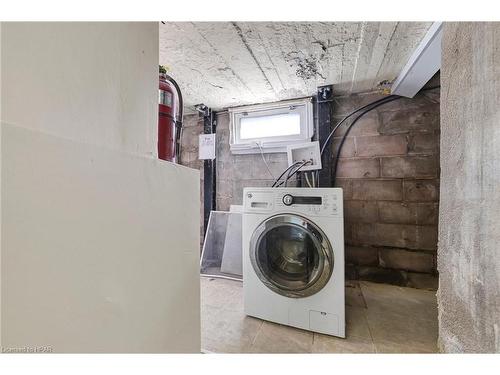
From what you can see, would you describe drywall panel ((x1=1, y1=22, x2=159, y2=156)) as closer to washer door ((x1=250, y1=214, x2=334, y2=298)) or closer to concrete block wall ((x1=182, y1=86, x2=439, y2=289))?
washer door ((x1=250, y1=214, x2=334, y2=298))

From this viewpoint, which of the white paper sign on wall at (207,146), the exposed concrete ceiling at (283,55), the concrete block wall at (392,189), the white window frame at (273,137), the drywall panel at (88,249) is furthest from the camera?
the white paper sign on wall at (207,146)

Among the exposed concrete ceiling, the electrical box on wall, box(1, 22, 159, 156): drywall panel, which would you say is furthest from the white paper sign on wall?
box(1, 22, 159, 156): drywall panel

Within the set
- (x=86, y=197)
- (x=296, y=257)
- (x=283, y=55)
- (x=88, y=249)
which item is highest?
(x=283, y=55)

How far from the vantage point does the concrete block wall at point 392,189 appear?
1.75 metres

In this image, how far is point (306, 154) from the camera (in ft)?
6.41

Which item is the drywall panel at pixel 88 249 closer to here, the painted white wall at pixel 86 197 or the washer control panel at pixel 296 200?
the painted white wall at pixel 86 197

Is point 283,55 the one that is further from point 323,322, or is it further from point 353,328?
point 353,328

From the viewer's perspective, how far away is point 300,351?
1147mm

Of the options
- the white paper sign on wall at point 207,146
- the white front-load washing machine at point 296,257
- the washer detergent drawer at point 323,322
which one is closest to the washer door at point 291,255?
the white front-load washing machine at point 296,257

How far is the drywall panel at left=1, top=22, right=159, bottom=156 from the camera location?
34cm

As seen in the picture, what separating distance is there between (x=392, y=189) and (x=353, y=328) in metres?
1.17

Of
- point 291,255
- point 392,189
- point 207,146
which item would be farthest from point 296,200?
point 207,146

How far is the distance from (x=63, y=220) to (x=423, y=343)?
5.81 ft
